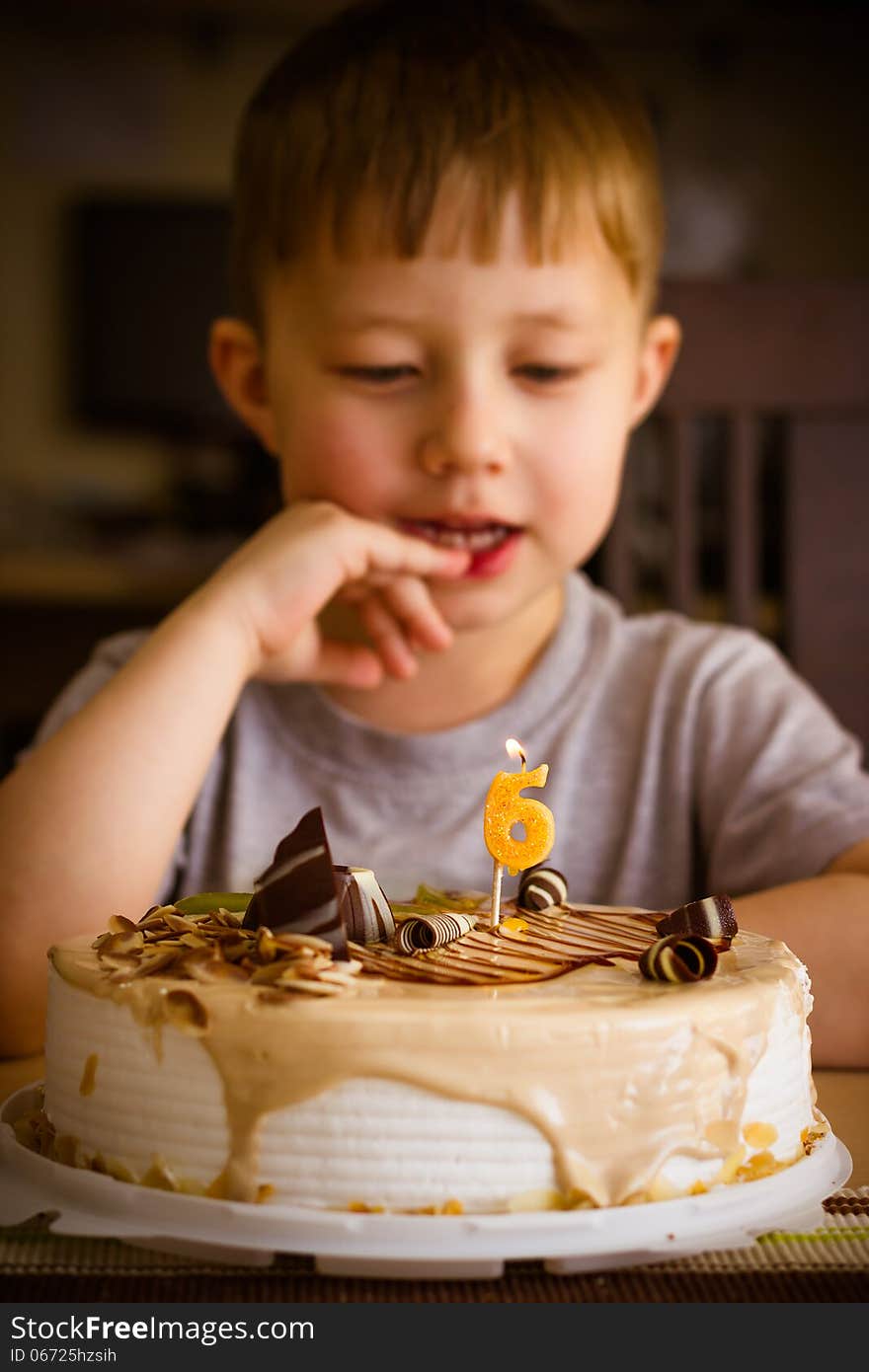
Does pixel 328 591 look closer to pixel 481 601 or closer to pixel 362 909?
pixel 481 601

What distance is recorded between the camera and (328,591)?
4.70 feet

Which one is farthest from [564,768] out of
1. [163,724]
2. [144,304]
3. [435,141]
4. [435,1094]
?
[144,304]

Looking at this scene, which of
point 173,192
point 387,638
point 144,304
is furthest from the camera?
point 173,192

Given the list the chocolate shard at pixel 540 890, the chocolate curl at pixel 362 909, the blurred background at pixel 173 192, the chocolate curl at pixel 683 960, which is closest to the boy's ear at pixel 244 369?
the chocolate shard at pixel 540 890

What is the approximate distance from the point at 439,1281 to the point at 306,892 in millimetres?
192

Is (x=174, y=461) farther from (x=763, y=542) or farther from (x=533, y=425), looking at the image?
(x=533, y=425)

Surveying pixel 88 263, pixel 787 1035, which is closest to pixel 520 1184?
pixel 787 1035

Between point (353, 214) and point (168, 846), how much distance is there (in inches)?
24.3

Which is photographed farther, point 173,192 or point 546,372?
point 173,192

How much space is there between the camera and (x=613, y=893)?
1564mm

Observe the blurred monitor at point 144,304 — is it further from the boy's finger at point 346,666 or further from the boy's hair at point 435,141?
the boy's finger at point 346,666

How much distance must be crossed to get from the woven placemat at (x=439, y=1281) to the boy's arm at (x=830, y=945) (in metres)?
0.34

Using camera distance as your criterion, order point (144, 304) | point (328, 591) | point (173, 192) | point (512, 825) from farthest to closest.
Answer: point (173, 192), point (144, 304), point (328, 591), point (512, 825)

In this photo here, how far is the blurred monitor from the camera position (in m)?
6.72
